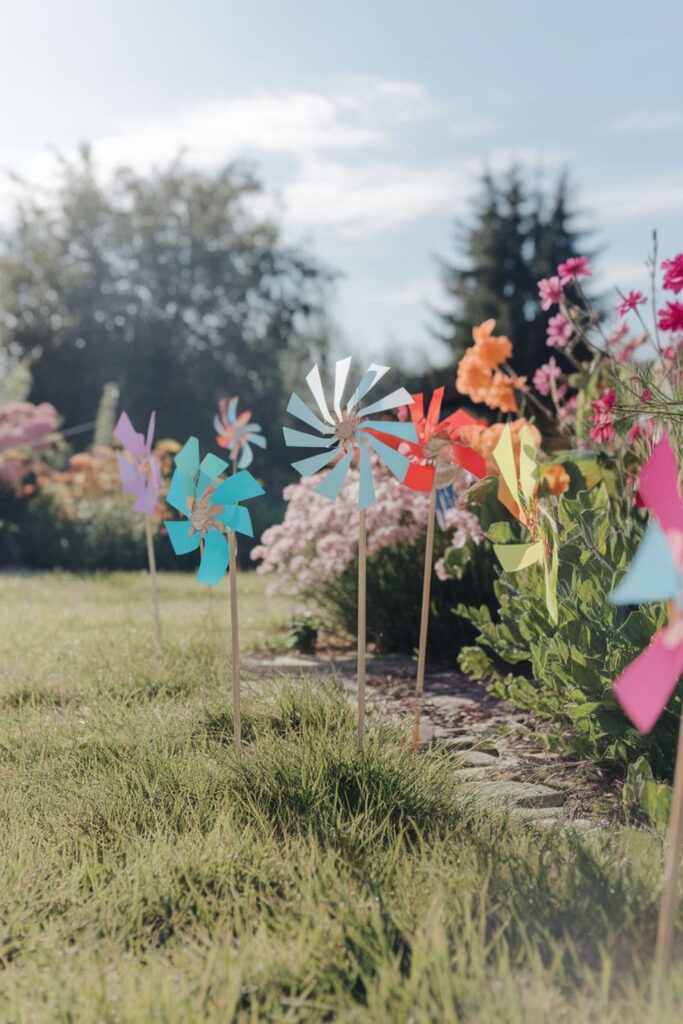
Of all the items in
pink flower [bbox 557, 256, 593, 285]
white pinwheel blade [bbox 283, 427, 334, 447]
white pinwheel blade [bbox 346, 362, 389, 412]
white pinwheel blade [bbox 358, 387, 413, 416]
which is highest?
pink flower [bbox 557, 256, 593, 285]

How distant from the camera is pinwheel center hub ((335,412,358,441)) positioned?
Answer: 2959 mm

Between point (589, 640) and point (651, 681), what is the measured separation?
4.96ft

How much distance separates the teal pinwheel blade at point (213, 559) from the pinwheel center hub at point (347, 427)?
0.48m

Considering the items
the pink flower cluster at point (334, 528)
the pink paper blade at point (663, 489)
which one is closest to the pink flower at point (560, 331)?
the pink flower cluster at point (334, 528)

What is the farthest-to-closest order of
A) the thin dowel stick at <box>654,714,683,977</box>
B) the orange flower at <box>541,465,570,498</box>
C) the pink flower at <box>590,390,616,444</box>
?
the orange flower at <box>541,465,570,498</box> < the pink flower at <box>590,390,616,444</box> < the thin dowel stick at <box>654,714,683,977</box>

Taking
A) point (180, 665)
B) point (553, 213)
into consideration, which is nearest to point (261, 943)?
point (180, 665)

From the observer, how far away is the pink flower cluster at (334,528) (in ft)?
15.8

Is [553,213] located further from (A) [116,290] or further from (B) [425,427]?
(B) [425,427]

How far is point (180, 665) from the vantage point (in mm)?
4172

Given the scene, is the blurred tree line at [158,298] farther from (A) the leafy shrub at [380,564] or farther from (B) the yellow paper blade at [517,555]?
(B) the yellow paper blade at [517,555]

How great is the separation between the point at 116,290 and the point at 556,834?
→ 2025cm

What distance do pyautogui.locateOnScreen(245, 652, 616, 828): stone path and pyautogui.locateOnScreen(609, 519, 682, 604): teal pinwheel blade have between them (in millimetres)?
1156

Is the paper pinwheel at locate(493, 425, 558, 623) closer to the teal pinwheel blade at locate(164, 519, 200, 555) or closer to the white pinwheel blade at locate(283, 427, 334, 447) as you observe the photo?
the white pinwheel blade at locate(283, 427, 334, 447)

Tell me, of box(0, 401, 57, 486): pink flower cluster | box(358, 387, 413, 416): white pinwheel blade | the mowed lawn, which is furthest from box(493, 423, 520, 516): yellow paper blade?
box(0, 401, 57, 486): pink flower cluster
